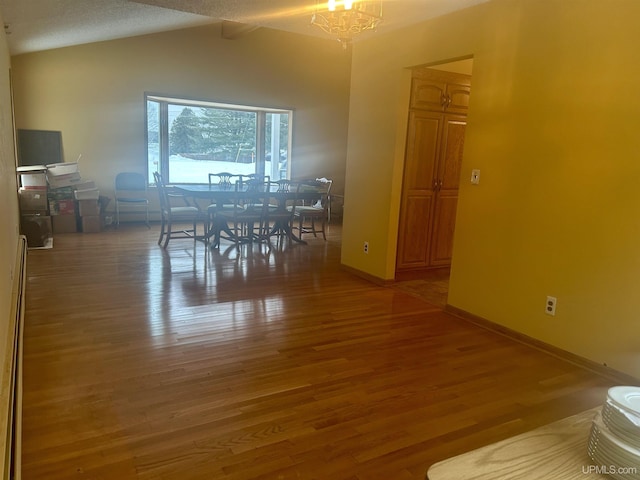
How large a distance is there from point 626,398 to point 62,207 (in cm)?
707

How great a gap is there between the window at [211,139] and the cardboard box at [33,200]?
196cm

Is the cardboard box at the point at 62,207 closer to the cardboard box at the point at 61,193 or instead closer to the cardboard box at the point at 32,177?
the cardboard box at the point at 61,193

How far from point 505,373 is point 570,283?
2.38 ft

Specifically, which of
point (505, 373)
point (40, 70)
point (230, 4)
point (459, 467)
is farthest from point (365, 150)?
point (40, 70)

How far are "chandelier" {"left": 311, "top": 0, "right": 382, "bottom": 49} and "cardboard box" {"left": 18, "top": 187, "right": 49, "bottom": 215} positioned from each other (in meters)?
5.05

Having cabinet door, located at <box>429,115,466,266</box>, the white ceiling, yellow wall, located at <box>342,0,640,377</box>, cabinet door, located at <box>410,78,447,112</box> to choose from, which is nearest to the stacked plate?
yellow wall, located at <box>342,0,640,377</box>

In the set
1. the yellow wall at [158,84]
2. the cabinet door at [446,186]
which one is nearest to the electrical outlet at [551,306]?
the cabinet door at [446,186]

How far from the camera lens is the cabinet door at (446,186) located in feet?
15.0

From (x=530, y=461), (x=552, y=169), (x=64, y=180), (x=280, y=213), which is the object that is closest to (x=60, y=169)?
(x=64, y=180)

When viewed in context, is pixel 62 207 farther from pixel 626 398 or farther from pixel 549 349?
pixel 626 398

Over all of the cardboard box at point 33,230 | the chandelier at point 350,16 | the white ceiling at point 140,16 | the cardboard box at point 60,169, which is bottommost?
the cardboard box at point 33,230

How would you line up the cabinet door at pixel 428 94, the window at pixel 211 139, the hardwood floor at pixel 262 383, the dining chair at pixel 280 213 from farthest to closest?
the window at pixel 211 139
the dining chair at pixel 280 213
the cabinet door at pixel 428 94
the hardwood floor at pixel 262 383

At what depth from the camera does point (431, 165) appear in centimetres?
450

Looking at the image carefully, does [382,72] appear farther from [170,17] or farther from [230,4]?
[170,17]
